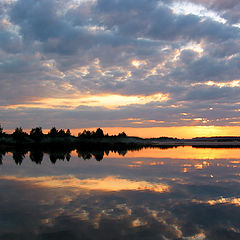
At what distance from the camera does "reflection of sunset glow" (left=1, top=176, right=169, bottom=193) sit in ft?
89.4

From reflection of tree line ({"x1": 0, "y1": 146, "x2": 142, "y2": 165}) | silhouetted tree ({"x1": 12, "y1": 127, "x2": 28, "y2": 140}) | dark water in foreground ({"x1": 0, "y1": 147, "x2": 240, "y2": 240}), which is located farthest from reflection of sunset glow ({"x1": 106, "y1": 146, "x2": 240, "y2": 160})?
silhouetted tree ({"x1": 12, "y1": 127, "x2": 28, "y2": 140})

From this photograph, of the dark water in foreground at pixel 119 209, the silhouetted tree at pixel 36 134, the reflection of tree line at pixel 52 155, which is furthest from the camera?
the silhouetted tree at pixel 36 134

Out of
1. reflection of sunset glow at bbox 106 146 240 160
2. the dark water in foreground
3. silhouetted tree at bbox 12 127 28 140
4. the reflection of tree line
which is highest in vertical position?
silhouetted tree at bbox 12 127 28 140

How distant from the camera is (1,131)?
171 m

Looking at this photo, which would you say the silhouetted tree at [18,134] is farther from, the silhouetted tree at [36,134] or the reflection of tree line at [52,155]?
the reflection of tree line at [52,155]

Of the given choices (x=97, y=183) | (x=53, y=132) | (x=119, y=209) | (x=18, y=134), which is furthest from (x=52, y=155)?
(x=53, y=132)

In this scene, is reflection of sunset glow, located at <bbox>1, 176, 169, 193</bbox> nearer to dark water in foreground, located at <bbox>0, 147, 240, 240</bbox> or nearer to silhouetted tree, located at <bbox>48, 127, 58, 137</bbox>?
dark water in foreground, located at <bbox>0, 147, 240, 240</bbox>

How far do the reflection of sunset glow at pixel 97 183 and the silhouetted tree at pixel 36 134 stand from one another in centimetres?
13861

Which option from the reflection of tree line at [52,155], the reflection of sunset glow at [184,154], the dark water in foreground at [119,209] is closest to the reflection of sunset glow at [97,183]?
the dark water in foreground at [119,209]

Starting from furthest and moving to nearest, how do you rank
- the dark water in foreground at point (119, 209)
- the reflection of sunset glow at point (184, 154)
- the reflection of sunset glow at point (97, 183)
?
the reflection of sunset glow at point (184, 154) → the reflection of sunset glow at point (97, 183) → the dark water in foreground at point (119, 209)

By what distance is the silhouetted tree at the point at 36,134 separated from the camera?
168 meters

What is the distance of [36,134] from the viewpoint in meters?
173

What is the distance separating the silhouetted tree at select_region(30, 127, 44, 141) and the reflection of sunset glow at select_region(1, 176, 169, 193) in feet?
455

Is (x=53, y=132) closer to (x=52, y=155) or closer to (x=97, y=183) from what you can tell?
(x=52, y=155)
